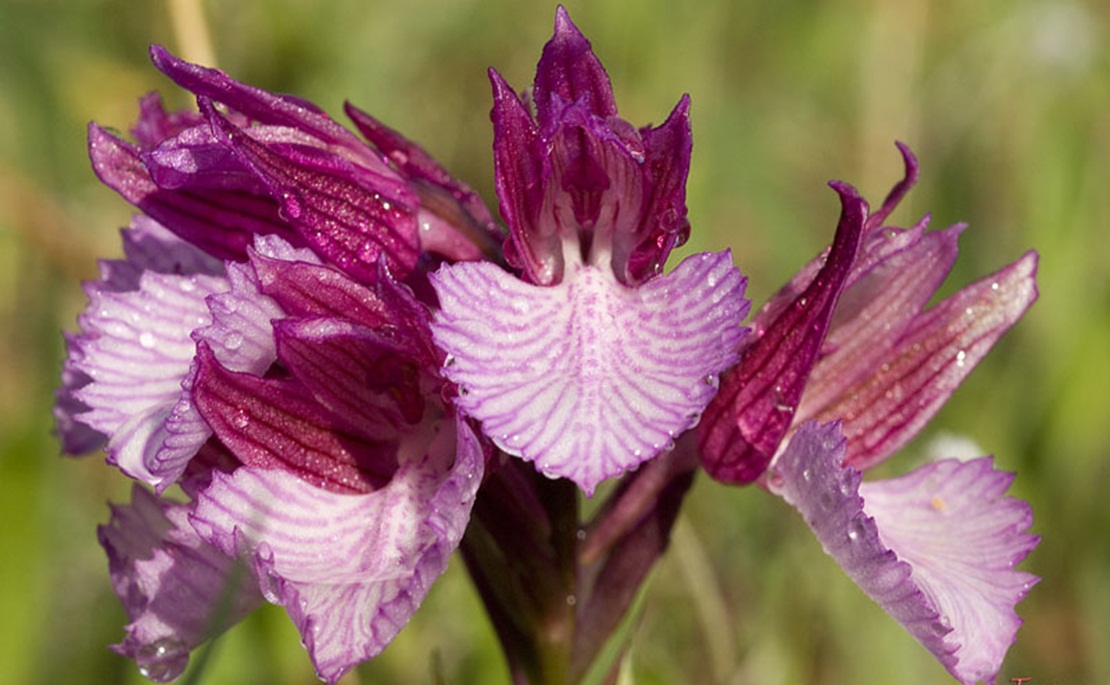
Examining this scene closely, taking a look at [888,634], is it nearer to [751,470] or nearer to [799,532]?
[799,532]

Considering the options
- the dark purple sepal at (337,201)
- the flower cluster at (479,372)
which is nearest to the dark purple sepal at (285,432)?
the flower cluster at (479,372)

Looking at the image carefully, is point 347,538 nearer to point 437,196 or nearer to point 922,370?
point 437,196

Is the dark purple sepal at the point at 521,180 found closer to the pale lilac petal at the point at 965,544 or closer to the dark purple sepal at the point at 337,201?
the dark purple sepal at the point at 337,201

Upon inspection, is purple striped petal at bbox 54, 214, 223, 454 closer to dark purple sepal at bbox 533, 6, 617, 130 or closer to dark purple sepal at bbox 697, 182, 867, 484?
dark purple sepal at bbox 533, 6, 617, 130

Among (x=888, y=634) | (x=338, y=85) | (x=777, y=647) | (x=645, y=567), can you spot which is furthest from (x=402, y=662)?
(x=338, y=85)

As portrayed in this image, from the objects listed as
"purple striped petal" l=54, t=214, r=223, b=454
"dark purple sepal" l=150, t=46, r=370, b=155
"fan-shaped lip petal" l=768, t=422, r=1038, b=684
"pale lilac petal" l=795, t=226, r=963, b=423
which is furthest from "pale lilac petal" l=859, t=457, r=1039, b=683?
"purple striped petal" l=54, t=214, r=223, b=454
